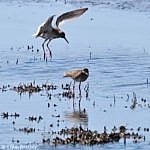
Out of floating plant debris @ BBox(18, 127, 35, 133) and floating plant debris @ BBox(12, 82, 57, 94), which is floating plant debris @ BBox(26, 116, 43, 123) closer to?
floating plant debris @ BBox(18, 127, 35, 133)

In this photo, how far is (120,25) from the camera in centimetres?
2178

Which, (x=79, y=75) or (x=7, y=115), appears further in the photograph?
(x=79, y=75)

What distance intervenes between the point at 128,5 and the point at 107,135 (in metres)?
15.2

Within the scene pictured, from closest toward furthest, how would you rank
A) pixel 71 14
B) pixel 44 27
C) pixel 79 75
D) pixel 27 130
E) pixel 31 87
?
pixel 27 130, pixel 31 87, pixel 79 75, pixel 71 14, pixel 44 27

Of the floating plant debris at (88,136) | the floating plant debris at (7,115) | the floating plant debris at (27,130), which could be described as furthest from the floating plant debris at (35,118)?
the floating plant debris at (88,136)

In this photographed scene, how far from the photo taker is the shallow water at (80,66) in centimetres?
1119

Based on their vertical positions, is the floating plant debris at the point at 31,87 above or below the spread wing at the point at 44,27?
below

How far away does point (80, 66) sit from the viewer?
16672 millimetres

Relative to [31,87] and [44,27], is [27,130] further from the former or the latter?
[44,27]

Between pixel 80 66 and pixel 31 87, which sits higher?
pixel 80 66

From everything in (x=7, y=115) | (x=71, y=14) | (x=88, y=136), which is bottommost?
(x=88, y=136)

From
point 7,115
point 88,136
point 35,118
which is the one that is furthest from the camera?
point 7,115

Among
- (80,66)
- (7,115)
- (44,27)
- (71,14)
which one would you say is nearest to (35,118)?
(7,115)

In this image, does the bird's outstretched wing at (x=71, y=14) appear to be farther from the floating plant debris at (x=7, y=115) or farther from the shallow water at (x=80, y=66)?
the floating plant debris at (x=7, y=115)
